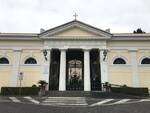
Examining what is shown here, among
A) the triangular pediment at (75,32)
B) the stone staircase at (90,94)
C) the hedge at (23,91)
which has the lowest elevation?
the stone staircase at (90,94)

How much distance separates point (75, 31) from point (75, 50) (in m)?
2.35

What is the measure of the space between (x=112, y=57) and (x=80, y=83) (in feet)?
16.8

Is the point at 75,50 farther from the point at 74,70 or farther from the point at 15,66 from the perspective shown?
the point at 15,66

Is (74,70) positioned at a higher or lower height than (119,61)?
lower

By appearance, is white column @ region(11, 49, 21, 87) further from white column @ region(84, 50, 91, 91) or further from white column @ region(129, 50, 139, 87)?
white column @ region(129, 50, 139, 87)

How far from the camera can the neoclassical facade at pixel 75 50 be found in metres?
32.5

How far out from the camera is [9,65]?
3319 cm

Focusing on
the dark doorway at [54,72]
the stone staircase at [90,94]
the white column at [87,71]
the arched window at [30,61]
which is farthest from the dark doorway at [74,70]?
the stone staircase at [90,94]

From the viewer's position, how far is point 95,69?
1337 inches

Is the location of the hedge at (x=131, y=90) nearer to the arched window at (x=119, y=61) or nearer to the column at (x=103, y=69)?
the column at (x=103, y=69)

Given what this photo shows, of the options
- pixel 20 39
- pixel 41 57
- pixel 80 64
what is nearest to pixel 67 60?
pixel 80 64

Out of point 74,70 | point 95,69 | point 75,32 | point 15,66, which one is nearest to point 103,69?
point 95,69

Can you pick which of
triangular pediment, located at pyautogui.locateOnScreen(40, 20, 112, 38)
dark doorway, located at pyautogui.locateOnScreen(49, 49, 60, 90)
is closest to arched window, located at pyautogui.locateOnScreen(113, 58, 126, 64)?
triangular pediment, located at pyautogui.locateOnScreen(40, 20, 112, 38)

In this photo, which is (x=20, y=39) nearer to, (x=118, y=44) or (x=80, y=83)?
(x=80, y=83)
